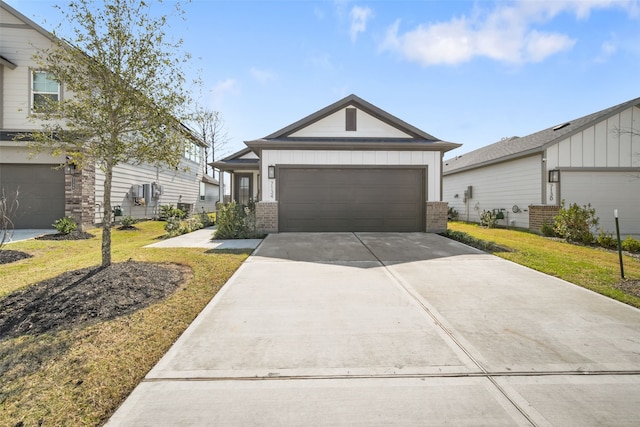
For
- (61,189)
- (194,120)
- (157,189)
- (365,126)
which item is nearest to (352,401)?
(194,120)

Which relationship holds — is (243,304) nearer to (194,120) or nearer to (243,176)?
(194,120)

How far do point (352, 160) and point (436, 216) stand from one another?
143 inches

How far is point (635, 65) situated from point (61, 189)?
62.9ft

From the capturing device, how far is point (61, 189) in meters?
11.2

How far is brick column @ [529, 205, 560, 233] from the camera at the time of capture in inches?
440

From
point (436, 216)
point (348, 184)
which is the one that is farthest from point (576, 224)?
point (348, 184)

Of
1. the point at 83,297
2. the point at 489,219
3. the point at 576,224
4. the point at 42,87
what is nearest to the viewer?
the point at 83,297

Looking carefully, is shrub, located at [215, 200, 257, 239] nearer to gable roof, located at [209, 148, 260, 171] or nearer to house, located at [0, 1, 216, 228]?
house, located at [0, 1, 216, 228]

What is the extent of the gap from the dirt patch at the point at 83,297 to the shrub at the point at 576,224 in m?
11.4

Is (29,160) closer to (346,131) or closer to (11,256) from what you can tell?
(11,256)

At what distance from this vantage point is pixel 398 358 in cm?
265

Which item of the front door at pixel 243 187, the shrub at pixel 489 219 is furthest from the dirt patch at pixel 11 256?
the shrub at pixel 489 219

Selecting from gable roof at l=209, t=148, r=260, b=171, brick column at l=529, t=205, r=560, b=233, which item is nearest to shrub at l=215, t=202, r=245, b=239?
gable roof at l=209, t=148, r=260, b=171

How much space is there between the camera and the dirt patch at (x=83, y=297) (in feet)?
10.9
